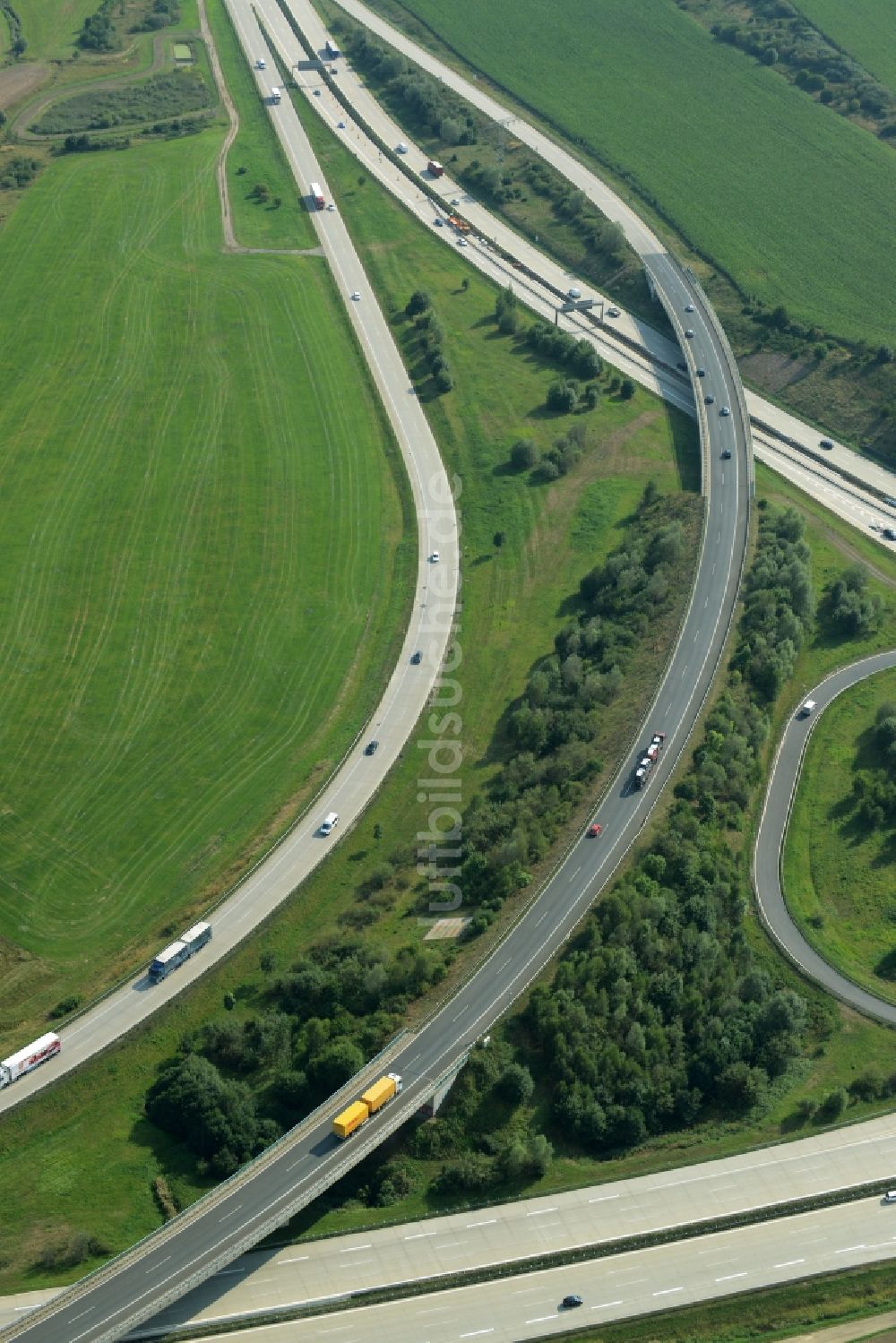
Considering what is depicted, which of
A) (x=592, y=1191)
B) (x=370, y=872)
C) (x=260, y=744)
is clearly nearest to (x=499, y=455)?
(x=260, y=744)

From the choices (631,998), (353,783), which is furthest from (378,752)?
(631,998)

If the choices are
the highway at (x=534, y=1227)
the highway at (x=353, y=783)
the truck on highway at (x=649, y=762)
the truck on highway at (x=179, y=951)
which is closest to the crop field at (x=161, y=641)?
the highway at (x=353, y=783)

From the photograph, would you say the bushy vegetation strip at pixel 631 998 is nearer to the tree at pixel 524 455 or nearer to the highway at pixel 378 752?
the highway at pixel 378 752

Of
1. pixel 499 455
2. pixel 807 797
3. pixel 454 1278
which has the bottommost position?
pixel 454 1278

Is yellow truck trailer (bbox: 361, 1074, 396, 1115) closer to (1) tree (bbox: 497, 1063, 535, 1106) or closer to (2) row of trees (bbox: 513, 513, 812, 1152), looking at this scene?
(1) tree (bbox: 497, 1063, 535, 1106)

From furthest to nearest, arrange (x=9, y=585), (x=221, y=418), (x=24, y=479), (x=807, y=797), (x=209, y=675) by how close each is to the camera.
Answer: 1. (x=221, y=418)
2. (x=24, y=479)
3. (x=9, y=585)
4. (x=209, y=675)
5. (x=807, y=797)

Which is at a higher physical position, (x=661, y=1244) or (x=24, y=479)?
(x=24, y=479)

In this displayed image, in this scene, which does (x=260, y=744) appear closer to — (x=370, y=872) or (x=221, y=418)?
(x=370, y=872)
